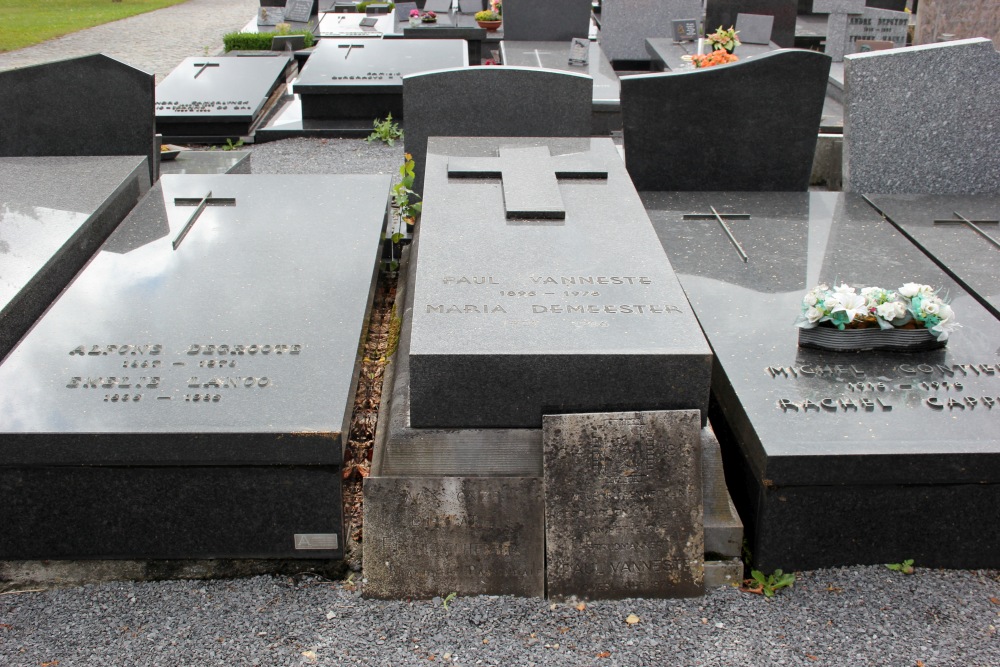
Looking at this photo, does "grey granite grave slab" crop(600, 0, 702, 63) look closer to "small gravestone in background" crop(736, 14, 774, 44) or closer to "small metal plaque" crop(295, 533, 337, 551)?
"small gravestone in background" crop(736, 14, 774, 44)

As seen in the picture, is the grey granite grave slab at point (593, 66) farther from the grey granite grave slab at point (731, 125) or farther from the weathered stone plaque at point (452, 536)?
the weathered stone plaque at point (452, 536)

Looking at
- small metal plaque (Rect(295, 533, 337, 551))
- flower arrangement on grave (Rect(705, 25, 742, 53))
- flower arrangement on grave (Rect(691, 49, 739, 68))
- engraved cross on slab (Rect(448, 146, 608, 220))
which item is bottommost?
small metal plaque (Rect(295, 533, 337, 551))

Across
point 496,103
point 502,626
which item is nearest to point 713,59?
point 496,103

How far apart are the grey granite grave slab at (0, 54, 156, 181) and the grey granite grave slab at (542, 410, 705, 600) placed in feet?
12.0

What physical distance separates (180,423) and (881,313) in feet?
7.96

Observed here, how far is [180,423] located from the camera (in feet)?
9.36

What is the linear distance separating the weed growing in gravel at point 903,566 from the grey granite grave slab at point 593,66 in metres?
5.22

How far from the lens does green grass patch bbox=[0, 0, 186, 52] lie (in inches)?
671

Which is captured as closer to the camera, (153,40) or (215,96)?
(215,96)

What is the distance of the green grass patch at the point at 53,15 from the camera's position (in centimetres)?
1705

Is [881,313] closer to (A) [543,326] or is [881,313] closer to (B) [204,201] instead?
(A) [543,326]

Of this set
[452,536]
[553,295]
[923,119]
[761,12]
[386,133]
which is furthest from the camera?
[761,12]

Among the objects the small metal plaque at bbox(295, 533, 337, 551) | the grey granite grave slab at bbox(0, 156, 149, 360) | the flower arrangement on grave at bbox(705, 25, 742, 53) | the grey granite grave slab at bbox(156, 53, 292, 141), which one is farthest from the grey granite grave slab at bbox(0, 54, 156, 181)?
the flower arrangement on grave at bbox(705, 25, 742, 53)

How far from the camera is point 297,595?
9.53 ft
